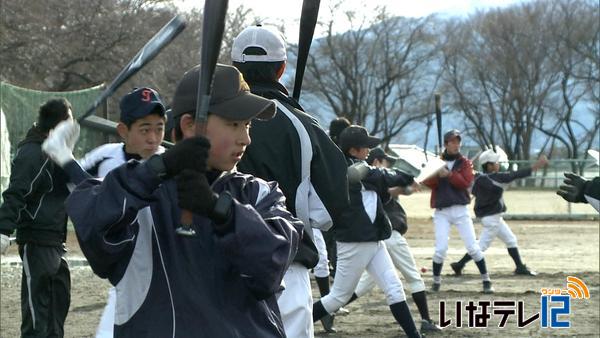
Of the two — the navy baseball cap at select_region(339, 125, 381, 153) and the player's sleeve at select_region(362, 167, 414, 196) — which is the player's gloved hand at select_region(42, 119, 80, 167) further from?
the player's sleeve at select_region(362, 167, 414, 196)

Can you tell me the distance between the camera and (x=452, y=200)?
12953 millimetres

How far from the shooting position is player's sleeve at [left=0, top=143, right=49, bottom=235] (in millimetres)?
6996

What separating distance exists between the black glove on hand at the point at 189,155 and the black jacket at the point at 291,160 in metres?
1.93

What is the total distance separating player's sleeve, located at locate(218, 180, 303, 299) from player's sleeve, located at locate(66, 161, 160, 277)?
0.81 feet

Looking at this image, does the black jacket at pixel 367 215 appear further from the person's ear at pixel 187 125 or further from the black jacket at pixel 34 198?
the person's ear at pixel 187 125

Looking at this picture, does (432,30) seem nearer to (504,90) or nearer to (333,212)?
(504,90)

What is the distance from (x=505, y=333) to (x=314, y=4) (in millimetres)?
5851

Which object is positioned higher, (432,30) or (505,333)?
(432,30)

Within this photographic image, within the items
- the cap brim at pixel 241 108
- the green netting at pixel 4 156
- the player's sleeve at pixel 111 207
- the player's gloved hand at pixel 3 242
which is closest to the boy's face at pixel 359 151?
the player's gloved hand at pixel 3 242

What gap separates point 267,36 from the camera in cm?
496

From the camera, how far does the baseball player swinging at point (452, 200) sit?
12742 mm

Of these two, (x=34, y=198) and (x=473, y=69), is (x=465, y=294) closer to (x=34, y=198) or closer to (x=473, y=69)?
(x=34, y=198)

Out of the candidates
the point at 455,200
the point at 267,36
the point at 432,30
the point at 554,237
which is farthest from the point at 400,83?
the point at 267,36

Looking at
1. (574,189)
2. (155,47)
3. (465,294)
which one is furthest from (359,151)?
(155,47)
